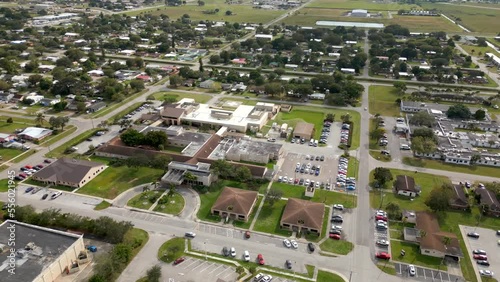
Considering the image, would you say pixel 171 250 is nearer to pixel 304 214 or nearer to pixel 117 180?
pixel 304 214

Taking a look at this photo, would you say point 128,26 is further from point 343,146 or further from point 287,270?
point 287,270

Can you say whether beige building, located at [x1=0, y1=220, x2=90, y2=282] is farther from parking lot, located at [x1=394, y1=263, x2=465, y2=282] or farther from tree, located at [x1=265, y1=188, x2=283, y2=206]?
parking lot, located at [x1=394, y1=263, x2=465, y2=282]

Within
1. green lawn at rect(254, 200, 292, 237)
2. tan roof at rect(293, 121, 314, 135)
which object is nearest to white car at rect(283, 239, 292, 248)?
green lawn at rect(254, 200, 292, 237)

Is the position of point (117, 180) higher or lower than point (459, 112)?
lower

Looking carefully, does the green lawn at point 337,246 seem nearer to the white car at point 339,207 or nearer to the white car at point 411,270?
the white car at point 411,270

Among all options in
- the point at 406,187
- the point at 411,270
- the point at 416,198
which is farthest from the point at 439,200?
the point at 411,270
